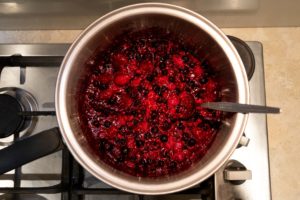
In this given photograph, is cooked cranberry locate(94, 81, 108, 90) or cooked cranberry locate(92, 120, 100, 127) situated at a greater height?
cooked cranberry locate(94, 81, 108, 90)

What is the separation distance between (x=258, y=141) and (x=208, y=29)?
0.33 m

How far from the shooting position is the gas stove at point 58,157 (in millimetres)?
790

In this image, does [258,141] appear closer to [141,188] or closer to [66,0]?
[141,188]

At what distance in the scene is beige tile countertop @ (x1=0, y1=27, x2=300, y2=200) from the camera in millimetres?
976

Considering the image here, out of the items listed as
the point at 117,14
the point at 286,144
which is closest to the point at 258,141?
the point at 286,144

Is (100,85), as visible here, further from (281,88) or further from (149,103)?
(281,88)

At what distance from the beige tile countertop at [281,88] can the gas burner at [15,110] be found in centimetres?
22

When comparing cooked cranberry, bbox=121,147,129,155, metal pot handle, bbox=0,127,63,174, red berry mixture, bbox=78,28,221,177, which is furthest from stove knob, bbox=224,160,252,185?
→ metal pot handle, bbox=0,127,63,174

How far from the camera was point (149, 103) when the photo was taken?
74 cm

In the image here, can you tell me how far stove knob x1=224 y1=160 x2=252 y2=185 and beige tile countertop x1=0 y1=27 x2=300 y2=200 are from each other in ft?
0.63

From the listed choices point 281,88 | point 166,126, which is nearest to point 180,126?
point 166,126

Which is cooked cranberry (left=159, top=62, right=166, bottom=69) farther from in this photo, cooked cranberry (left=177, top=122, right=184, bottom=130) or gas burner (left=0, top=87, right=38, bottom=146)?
gas burner (left=0, top=87, right=38, bottom=146)

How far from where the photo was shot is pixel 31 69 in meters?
0.88

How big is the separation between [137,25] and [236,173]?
35cm
